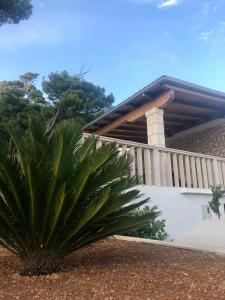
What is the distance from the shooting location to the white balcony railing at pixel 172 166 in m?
8.40

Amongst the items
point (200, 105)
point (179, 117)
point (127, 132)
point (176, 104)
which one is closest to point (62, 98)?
point (127, 132)

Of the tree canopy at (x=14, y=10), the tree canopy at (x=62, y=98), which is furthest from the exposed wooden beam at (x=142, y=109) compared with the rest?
the tree canopy at (x=62, y=98)

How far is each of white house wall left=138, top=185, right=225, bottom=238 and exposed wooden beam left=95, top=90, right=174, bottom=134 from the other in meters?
2.52

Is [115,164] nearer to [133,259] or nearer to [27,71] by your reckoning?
[133,259]

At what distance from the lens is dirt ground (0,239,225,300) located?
3199 mm

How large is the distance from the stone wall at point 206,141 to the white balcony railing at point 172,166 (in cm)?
211

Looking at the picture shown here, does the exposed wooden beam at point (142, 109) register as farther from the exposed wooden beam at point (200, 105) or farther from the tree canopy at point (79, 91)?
the tree canopy at point (79, 91)

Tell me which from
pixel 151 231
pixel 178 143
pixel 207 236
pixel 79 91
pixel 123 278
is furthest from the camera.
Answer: pixel 79 91

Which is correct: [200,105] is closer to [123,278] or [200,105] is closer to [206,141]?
[206,141]

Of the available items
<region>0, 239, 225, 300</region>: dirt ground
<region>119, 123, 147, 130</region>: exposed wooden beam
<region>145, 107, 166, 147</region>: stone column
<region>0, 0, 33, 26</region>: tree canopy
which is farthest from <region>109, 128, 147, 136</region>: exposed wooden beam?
<region>0, 239, 225, 300</region>: dirt ground

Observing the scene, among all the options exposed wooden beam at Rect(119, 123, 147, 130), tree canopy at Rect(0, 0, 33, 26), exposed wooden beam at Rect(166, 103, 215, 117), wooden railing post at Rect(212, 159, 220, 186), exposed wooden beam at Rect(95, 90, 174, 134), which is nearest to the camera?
exposed wooden beam at Rect(95, 90, 174, 134)

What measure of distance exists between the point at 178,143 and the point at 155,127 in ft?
13.4

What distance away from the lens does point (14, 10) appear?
460 inches

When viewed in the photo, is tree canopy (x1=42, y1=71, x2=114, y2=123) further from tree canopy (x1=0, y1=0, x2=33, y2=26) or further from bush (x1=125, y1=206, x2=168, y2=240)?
bush (x1=125, y1=206, x2=168, y2=240)
